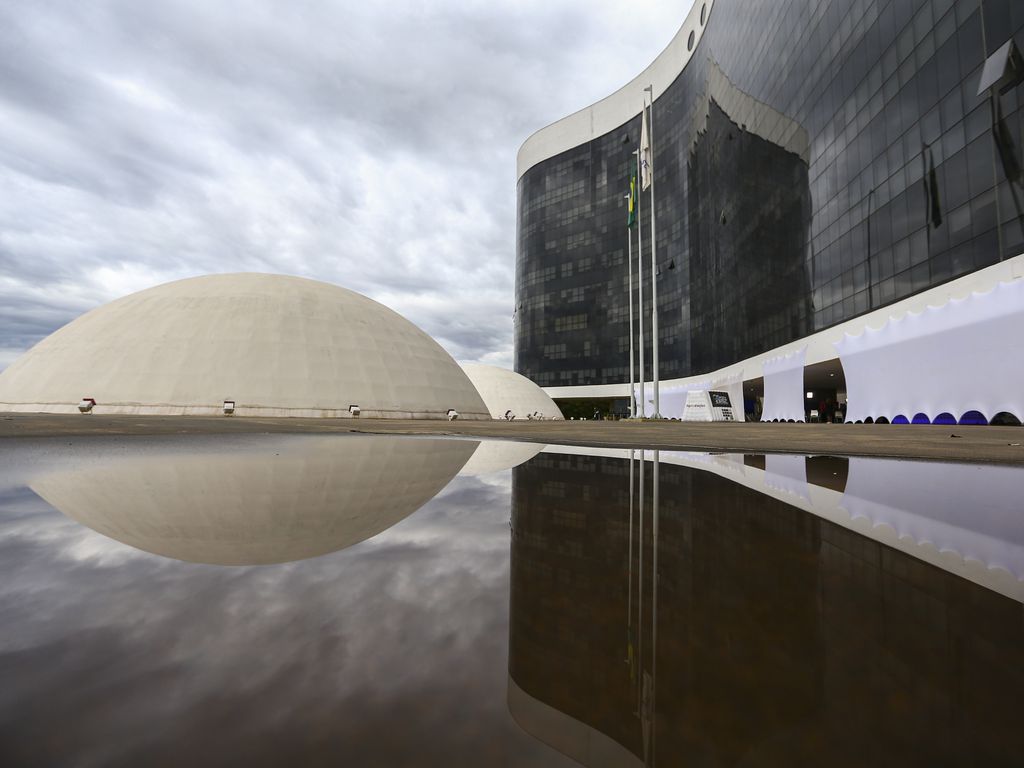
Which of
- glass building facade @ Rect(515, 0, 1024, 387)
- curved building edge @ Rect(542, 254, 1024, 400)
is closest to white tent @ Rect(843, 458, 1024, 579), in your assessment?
curved building edge @ Rect(542, 254, 1024, 400)

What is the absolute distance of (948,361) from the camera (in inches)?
647

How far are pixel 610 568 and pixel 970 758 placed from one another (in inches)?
37.5

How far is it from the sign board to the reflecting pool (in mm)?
38007

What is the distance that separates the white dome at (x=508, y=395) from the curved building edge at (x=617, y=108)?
4049 cm

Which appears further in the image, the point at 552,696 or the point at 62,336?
the point at 62,336

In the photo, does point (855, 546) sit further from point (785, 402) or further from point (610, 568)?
point (785, 402)

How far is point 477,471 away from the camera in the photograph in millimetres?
4344

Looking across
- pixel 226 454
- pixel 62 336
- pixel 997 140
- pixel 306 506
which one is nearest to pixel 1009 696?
pixel 306 506

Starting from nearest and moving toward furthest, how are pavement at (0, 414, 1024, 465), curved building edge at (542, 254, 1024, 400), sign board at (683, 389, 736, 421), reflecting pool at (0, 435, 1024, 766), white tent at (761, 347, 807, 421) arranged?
1. reflecting pool at (0, 435, 1024, 766)
2. pavement at (0, 414, 1024, 465)
3. curved building edge at (542, 254, 1024, 400)
4. white tent at (761, 347, 807, 421)
5. sign board at (683, 389, 736, 421)

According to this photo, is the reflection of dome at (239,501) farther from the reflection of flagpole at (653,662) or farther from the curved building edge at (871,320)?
the curved building edge at (871,320)

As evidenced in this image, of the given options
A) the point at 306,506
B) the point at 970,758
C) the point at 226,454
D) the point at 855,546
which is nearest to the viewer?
the point at 970,758

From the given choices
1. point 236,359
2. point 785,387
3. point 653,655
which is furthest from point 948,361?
point 236,359

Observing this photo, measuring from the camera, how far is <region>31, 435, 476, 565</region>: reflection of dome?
184 cm

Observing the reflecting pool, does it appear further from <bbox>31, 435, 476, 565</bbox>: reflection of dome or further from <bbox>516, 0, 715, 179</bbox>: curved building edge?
<bbox>516, 0, 715, 179</bbox>: curved building edge
